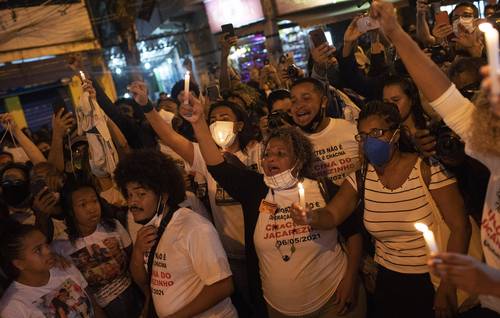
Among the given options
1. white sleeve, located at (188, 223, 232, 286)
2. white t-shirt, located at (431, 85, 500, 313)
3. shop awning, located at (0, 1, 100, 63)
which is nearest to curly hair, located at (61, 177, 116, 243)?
white sleeve, located at (188, 223, 232, 286)

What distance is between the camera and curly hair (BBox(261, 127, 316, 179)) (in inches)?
120

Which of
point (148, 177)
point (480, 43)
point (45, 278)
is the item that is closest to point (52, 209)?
point (45, 278)

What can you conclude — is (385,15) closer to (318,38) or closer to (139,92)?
(139,92)

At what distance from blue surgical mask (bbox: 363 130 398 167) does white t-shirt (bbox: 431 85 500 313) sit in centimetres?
A: 54

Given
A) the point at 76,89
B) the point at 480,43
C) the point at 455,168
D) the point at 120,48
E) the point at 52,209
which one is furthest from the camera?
the point at 120,48

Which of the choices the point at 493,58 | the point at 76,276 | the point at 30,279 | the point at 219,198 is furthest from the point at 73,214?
the point at 493,58

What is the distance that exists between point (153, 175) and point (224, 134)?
3.70 ft

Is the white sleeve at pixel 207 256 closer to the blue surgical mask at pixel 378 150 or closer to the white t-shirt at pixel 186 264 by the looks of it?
the white t-shirt at pixel 186 264

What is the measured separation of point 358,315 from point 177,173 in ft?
5.33

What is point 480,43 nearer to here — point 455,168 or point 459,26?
point 459,26

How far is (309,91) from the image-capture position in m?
3.70

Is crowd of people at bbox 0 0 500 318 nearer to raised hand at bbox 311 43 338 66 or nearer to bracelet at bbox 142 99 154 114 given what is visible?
bracelet at bbox 142 99 154 114

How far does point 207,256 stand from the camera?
260cm

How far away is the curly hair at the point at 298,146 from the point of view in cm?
304
